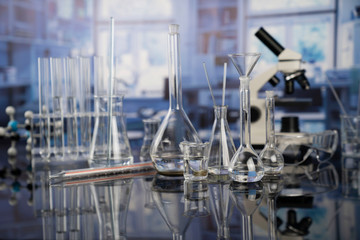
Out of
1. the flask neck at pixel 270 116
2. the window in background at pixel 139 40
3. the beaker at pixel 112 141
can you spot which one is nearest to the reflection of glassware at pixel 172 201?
the beaker at pixel 112 141

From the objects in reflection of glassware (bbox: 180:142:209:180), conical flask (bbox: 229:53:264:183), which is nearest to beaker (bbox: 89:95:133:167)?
reflection of glassware (bbox: 180:142:209:180)

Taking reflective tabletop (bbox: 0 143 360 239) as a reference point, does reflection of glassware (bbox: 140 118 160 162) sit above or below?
above

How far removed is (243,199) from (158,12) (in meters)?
5.41

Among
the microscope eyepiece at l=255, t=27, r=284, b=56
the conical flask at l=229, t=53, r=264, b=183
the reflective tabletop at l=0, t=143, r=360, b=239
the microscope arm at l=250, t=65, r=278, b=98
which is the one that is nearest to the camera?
the reflective tabletop at l=0, t=143, r=360, b=239

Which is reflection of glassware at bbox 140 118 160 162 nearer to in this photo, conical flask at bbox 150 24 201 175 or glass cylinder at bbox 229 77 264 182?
conical flask at bbox 150 24 201 175

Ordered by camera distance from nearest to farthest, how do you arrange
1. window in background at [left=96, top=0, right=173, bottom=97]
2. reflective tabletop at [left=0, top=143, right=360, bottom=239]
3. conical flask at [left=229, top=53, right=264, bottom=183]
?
reflective tabletop at [left=0, top=143, right=360, bottom=239] < conical flask at [left=229, top=53, right=264, bottom=183] < window in background at [left=96, top=0, right=173, bottom=97]

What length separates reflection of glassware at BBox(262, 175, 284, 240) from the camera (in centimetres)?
72

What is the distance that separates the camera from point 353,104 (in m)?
5.28

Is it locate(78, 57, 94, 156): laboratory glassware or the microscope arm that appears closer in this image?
locate(78, 57, 94, 156): laboratory glassware

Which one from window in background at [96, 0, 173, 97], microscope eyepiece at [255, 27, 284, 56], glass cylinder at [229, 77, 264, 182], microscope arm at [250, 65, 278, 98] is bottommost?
glass cylinder at [229, 77, 264, 182]

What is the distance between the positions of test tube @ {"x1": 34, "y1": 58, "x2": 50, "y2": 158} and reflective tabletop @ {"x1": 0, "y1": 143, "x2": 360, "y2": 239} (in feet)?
0.57

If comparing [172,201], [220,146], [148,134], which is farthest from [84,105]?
[172,201]

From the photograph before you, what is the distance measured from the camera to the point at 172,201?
91 cm

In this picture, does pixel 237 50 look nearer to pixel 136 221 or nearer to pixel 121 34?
pixel 121 34
